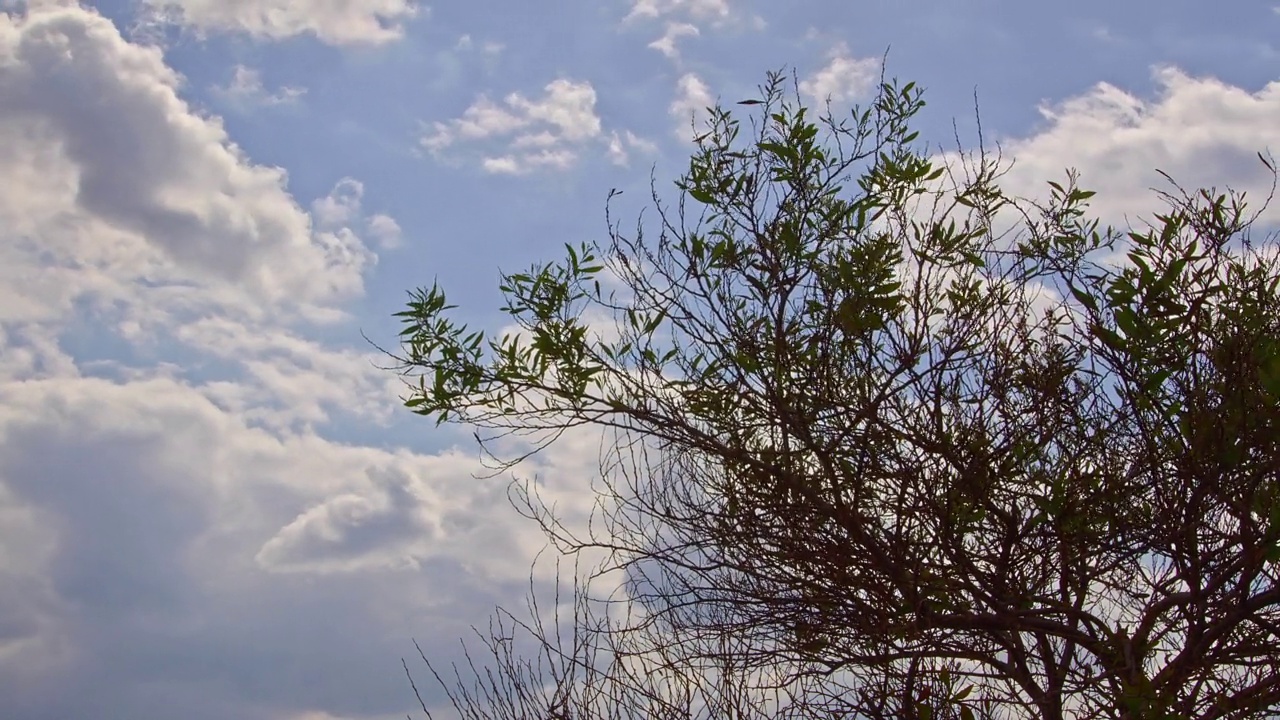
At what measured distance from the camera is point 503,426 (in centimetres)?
724

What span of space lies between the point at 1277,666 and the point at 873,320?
112 inches

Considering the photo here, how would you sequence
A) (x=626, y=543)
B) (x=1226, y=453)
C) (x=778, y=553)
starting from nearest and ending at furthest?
(x=1226, y=453) → (x=778, y=553) → (x=626, y=543)

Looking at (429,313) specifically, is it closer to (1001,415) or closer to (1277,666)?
(1001,415)

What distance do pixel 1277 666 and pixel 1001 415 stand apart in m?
1.96

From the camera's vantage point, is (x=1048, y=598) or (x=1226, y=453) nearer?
(x=1226, y=453)

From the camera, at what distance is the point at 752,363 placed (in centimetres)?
688

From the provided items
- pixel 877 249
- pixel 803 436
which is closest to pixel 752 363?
pixel 803 436

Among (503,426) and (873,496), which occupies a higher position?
(503,426)

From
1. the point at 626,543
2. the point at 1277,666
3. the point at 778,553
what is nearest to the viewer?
the point at 1277,666

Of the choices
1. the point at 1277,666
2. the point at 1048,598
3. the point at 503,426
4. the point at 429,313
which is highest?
the point at 429,313

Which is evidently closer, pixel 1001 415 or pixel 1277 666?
pixel 1277 666

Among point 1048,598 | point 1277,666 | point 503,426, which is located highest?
point 503,426

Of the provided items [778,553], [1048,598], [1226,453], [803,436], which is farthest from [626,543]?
[1226,453]

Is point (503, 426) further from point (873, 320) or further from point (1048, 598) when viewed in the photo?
point (1048, 598)
